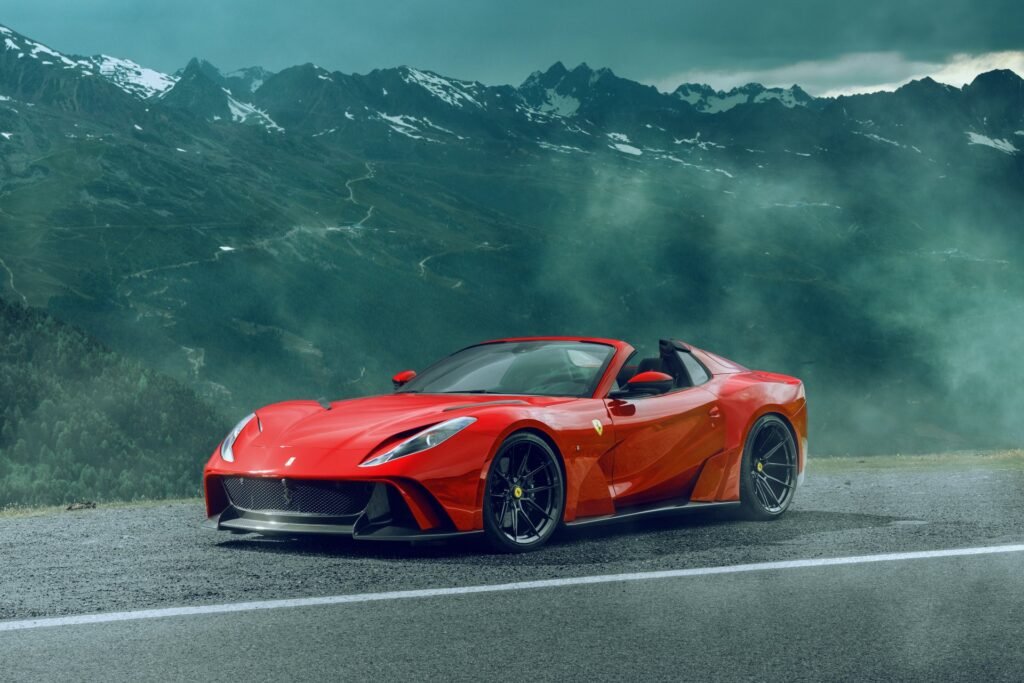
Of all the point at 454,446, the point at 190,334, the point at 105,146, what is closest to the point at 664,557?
the point at 454,446

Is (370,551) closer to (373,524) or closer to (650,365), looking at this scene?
(373,524)

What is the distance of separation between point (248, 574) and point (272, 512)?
0.68 meters

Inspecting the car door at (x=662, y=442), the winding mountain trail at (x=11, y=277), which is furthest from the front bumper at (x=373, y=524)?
the winding mountain trail at (x=11, y=277)

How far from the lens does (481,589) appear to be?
609 centimetres

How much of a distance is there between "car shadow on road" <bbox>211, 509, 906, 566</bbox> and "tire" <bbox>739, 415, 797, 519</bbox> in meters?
0.11

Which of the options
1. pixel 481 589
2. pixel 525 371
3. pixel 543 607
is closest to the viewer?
pixel 543 607

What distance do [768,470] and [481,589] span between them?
3369mm

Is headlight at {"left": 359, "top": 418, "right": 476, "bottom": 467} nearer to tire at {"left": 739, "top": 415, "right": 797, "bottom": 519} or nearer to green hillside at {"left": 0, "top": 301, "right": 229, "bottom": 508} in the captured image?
tire at {"left": 739, "top": 415, "right": 797, "bottom": 519}

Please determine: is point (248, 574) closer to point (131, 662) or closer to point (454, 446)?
point (454, 446)

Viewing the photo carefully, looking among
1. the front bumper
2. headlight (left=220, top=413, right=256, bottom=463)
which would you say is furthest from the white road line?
headlight (left=220, top=413, right=256, bottom=463)

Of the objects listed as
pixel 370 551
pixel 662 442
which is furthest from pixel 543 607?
pixel 662 442

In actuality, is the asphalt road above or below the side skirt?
below

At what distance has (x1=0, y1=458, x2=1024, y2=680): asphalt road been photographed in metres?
4.60

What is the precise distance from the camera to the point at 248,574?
6.48 meters
